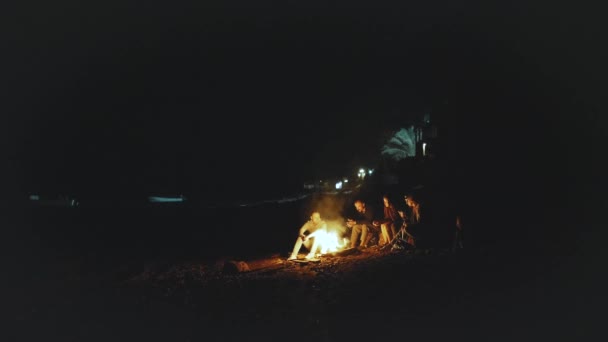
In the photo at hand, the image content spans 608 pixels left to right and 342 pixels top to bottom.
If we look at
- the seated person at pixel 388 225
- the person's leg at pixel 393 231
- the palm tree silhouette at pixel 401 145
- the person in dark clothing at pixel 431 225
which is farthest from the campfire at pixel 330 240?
the palm tree silhouette at pixel 401 145

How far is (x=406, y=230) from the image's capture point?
1093 cm

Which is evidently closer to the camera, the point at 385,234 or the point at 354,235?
the point at 385,234

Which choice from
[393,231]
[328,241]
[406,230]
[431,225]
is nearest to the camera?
[431,225]

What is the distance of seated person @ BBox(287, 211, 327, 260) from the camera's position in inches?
454

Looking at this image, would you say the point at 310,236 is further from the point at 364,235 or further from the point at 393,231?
the point at 393,231

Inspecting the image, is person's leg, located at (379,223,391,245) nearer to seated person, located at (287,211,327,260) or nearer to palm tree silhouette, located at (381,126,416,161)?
seated person, located at (287,211,327,260)

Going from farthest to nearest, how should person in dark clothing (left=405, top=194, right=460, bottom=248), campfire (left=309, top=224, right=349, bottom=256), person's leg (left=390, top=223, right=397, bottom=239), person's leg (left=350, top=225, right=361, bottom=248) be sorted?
person's leg (left=350, top=225, right=361, bottom=248) < campfire (left=309, top=224, right=349, bottom=256) < person's leg (left=390, top=223, right=397, bottom=239) < person in dark clothing (left=405, top=194, right=460, bottom=248)

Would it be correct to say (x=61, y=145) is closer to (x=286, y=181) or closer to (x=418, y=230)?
(x=286, y=181)

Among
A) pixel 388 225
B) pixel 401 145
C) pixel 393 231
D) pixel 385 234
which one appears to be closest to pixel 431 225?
pixel 393 231

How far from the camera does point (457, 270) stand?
25.6 ft

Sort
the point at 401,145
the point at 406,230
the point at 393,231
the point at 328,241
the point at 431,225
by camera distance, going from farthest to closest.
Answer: the point at 401,145, the point at 328,241, the point at 393,231, the point at 406,230, the point at 431,225

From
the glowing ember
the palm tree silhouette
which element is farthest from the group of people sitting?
the palm tree silhouette

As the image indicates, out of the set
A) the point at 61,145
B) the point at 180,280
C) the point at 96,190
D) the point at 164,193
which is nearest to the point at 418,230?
the point at 180,280

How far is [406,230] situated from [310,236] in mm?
3156
